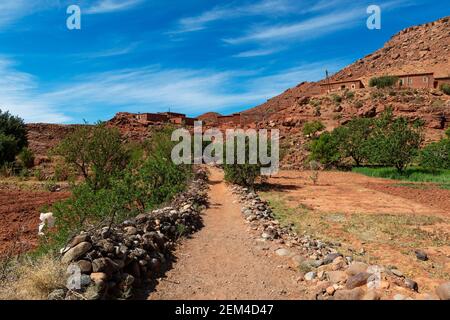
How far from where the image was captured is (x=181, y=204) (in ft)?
39.3

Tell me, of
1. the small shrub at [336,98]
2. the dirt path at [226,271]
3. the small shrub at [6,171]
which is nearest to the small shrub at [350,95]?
the small shrub at [336,98]

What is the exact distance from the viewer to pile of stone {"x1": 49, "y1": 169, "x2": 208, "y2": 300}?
4734mm

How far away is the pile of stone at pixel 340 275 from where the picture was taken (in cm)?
533

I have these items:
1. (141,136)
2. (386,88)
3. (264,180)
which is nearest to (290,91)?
(386,88)

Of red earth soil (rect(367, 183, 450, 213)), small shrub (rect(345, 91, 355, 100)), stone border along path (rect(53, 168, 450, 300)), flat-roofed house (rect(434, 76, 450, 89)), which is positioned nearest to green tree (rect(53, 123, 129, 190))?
stone border along path (rect(53, 168, 450, 300))

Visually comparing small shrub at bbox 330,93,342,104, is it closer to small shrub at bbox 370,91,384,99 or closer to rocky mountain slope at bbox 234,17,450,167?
A: rocky mountain slope at bbox 234,17,450,167

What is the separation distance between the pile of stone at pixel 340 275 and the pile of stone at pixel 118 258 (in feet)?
8.80

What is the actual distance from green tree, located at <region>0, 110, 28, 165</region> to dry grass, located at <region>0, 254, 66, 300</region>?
3093 cm

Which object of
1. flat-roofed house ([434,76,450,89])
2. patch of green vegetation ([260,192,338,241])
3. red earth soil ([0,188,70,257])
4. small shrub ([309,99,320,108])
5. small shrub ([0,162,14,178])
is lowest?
red earth soil ([0,188,70,257])

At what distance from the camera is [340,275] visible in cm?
609

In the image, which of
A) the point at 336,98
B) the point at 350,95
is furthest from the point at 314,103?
the point at 350,95

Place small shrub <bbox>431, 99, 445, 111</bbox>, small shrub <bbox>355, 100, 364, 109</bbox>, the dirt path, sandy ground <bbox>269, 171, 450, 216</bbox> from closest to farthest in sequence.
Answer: the dirt path → sandy ground <bbox>269, 171, 450, 216</bbox> → small shrub <bbox>431, 99, 445, 111</bbox> → small shrub <bbox>355, 100, 364, 109</bbox>

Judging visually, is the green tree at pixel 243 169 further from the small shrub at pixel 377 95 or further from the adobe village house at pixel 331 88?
the small shrub at pixel 377 95
